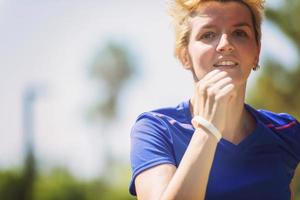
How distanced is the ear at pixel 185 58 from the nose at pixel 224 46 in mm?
147

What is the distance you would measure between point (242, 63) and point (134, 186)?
1.51 feet

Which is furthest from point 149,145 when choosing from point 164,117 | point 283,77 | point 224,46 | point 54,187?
point 54,187

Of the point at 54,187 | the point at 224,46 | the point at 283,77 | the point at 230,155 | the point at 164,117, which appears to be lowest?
the point at 54,187

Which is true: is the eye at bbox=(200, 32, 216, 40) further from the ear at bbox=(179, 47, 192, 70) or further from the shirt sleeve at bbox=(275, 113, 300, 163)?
the shirt sleeve at bbox=(275, 113, 300, 163)

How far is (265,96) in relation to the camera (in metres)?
12.9

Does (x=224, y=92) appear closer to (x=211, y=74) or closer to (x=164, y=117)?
(x=211, y=74)

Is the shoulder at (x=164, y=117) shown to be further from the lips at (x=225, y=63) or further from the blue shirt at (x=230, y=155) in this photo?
the lips at (x=225, y=63)

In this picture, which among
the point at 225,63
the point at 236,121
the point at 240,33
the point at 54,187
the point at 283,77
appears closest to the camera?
the point at 225,63

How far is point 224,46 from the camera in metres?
1.99

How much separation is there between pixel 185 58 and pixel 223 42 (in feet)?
0.61

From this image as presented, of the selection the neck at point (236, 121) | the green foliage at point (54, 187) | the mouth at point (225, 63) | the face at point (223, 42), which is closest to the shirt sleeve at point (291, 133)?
the neck at point (236, 121)

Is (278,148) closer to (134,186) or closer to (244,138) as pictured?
(244,138)

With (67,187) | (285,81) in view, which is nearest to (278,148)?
(285,81)

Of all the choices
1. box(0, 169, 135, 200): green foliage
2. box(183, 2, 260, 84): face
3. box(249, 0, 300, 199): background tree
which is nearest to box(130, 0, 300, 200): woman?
box(183, 2, 260, 84): face
